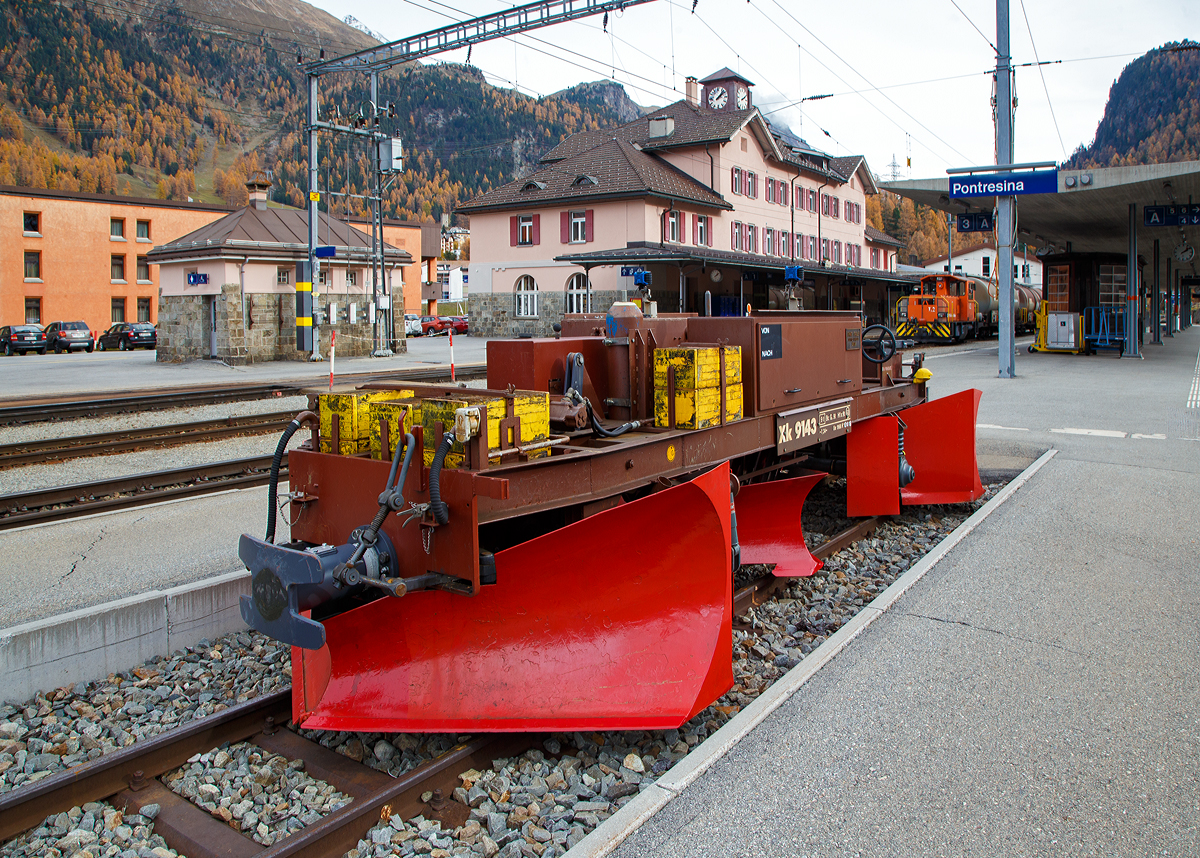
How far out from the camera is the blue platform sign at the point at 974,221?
26.8 m

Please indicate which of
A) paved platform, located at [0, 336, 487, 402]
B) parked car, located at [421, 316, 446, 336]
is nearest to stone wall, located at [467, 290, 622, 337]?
paved platform, located at [0, 336, 487, 402]

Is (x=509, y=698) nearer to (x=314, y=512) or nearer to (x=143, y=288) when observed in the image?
(x=314, y=512)

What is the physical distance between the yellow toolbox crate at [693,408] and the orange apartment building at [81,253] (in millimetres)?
46506

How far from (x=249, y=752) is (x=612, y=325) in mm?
3402

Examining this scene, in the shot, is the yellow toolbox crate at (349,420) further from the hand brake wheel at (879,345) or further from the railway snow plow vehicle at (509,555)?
the hand brake wheel at (879,345)

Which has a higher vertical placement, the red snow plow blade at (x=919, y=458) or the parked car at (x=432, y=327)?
the parked car at (x=432, y=327)

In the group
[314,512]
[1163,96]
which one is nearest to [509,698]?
[314,512]

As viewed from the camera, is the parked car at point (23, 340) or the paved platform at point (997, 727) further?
the parked car at point (23, 340)

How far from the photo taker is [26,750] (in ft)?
14.3

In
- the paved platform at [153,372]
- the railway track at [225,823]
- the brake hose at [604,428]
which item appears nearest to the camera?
the railway track at [225,823]

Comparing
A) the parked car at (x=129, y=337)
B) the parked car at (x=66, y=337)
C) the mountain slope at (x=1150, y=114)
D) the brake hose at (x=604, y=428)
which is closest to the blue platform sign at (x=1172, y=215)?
the brake hose at (x=604, y=428)

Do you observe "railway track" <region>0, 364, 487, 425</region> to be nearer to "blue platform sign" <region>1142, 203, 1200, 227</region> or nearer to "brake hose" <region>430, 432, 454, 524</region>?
"brake hose" <region>430, 432, 454, 524</region>

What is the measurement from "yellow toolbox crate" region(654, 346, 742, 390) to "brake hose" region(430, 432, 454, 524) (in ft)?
6.61

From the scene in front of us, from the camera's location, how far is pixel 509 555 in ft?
14.9
